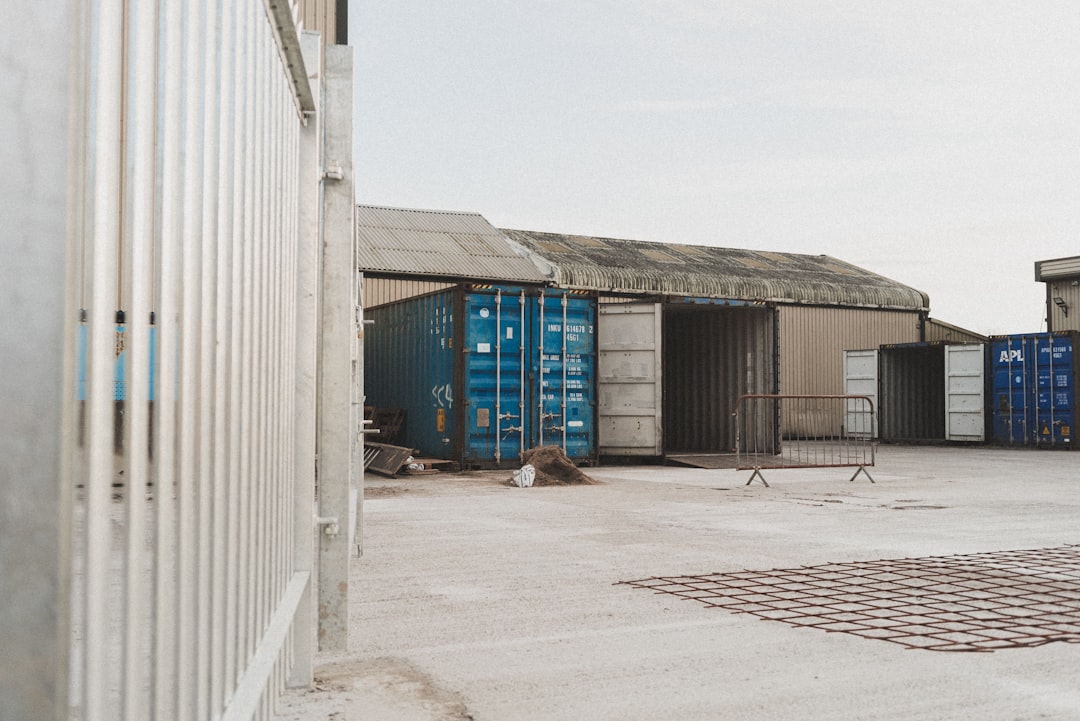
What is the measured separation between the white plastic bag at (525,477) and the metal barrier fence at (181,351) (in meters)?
11.1

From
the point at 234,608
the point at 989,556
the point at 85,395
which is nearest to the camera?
A: the point at 85,395

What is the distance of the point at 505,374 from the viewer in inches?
683

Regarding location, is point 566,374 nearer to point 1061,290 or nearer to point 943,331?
point 1061,290

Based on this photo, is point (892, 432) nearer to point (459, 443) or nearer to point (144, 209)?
point (459, 443)

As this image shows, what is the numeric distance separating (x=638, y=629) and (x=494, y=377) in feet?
40.3

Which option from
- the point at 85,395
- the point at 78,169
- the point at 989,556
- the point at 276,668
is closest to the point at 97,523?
the point at 85,395

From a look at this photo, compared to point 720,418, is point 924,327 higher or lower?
higher

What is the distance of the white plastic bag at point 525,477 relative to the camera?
14.4 m

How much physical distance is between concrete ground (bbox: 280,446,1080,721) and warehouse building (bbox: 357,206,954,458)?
18.5 feet

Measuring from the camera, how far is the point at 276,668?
10.2 ft

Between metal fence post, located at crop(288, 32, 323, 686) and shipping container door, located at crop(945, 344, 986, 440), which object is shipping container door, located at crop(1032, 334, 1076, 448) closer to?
shipping container door, located at crop(945, 344, 986, 440)

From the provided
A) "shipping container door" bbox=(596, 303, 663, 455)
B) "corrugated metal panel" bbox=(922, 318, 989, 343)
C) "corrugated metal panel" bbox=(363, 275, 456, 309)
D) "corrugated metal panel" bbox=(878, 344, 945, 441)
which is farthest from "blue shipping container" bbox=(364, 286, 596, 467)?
"corrugated metal panel" bbox=(922, 318, 989, 343)

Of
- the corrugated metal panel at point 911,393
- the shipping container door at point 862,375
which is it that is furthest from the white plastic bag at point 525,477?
the corrugated metal panel at point 911,393

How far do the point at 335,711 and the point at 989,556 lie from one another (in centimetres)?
560
